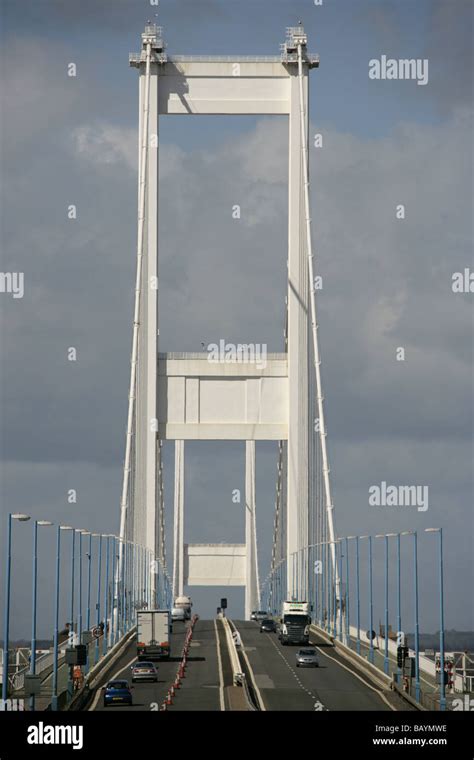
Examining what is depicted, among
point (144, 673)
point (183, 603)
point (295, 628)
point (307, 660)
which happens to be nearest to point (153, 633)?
point (307, 660)

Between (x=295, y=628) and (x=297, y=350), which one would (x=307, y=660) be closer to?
(x=295, y=628)

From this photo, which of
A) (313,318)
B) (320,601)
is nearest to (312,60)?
(313,318)

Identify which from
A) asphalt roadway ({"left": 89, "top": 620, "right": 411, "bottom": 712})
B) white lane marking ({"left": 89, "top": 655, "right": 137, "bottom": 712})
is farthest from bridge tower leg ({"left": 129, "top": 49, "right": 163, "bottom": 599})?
white lane marking ({"left": 89, "top": 655, "right": 137, "bottom": 712})

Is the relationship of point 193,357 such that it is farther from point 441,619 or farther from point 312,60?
point 441,619

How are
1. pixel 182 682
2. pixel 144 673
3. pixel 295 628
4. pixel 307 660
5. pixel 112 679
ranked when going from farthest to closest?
pixel 295 628 → pixel 307 660 → pixel 112 679 → pixel 144 673 → pixel 182 682

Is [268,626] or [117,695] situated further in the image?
[268,626]

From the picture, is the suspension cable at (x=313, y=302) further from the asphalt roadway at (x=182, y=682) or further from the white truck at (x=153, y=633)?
the white truck at (x=153, y=633)

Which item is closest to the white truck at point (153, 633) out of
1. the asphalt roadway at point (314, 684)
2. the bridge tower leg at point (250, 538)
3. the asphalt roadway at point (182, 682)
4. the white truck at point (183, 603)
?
the asphalt roadway at point (182, 682)
